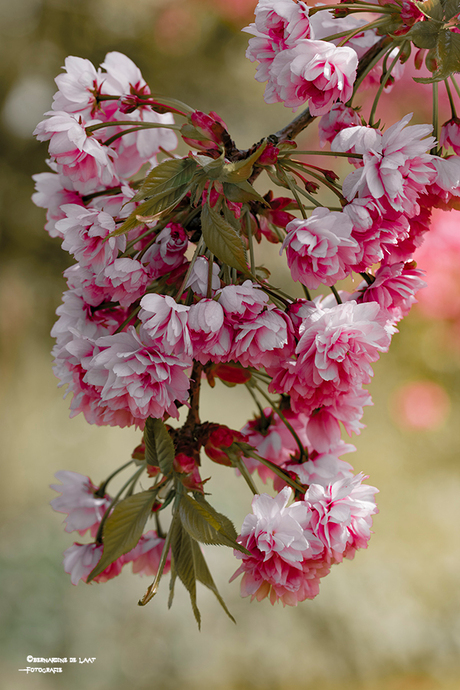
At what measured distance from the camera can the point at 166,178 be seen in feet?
1.08

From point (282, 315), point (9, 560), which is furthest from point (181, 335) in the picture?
point (9, 560)

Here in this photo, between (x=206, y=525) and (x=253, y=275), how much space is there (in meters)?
0.18

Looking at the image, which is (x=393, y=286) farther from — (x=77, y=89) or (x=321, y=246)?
(x=77, y=89)

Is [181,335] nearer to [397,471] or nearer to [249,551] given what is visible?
[249,551]

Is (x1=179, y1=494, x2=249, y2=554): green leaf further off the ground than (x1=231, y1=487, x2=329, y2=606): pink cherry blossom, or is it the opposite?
(x1=179, y1=494, x2=249, y2=554): green leaf

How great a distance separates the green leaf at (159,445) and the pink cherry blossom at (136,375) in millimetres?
29

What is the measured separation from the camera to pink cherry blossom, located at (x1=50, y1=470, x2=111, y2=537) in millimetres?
523

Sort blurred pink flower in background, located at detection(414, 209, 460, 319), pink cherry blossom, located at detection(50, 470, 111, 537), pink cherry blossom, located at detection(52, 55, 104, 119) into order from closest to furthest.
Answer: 1. pink cherry blossom, located at detection(52, 55, 104, 119)
2. pink cherry blossom, located at detection(50, 470, 111, 537)
3. blurred pink flower in background, located at detection(414, 209, 460, 319)

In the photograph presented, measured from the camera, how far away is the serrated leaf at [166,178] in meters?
0.32

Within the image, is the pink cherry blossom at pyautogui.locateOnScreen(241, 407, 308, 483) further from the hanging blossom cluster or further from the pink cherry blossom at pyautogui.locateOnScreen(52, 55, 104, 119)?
the pink cherry blossom at pyautogui.locateOnScreen(52, 55, 104, 119)

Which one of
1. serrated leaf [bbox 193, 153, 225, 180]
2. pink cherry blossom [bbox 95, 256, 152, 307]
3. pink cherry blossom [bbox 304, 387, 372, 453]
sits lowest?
pink cherry blossom [bbox 304, 387, 372, 453]

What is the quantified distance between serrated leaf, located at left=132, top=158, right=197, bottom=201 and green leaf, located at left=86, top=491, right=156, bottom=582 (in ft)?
0.76

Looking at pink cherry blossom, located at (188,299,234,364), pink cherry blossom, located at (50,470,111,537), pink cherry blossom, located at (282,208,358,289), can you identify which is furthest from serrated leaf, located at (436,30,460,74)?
pink cherry blossom, located at (50,470,111,537)

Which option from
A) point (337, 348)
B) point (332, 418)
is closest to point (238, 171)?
point (337, 348)
